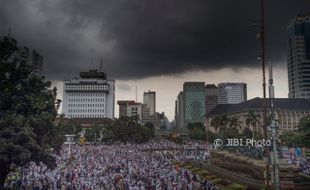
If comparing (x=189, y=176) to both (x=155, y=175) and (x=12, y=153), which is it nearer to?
(x=155, y=175)

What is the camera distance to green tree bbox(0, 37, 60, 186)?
23672 millimetres

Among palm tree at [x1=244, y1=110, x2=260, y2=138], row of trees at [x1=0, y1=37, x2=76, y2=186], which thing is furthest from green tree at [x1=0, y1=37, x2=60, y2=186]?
palm tree at [x1=244, y1=110, x2=260, y2=138]

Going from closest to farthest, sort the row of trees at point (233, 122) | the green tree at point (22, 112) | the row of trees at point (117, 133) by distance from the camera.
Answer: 1. the green tree at point (22, 112)
2. the row of trees at point (233, 122)
3. the row of trees at point (117, 133)

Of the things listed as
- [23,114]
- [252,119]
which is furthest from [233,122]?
[23,114]

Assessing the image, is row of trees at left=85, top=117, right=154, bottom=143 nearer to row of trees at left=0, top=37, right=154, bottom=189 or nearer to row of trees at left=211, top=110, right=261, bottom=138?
row of trees at left=211, top=110, right=261, bottom=138

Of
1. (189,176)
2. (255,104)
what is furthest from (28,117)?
(255,104)

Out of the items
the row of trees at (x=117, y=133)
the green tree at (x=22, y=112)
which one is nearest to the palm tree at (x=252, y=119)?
the row of trees at (x=117, y=133)

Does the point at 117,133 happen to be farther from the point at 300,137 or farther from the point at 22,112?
the point at 22,112

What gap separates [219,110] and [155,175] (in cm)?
16066

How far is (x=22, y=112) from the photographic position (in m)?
27.6

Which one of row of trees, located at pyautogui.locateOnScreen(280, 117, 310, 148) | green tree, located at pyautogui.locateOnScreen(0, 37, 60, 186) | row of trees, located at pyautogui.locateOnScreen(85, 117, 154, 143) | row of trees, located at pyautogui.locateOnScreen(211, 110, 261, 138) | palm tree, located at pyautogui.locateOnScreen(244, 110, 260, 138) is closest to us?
green tree, located at pyautogui.locateOnScreen(0, 37, 60, 186)

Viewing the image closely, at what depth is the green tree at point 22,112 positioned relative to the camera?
23672 millimetres

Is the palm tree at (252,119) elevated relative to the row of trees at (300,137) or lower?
elevated

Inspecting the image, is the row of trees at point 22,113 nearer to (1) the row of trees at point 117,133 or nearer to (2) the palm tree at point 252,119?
(2) the palm tree at point 252,119
